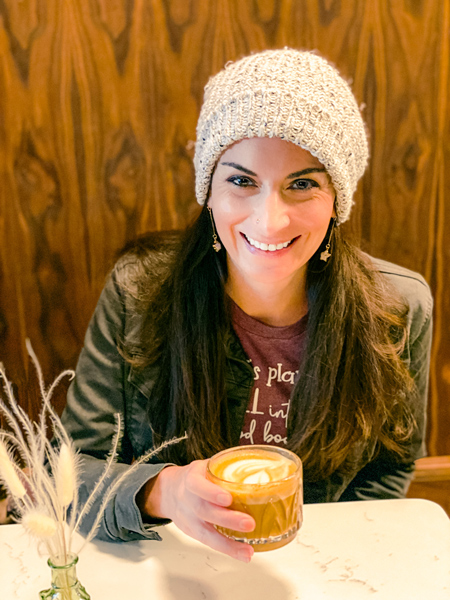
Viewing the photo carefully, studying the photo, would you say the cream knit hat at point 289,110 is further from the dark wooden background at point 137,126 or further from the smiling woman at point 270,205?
the dark wooden background at point 137,126

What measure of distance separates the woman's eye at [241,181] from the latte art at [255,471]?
1.95ft

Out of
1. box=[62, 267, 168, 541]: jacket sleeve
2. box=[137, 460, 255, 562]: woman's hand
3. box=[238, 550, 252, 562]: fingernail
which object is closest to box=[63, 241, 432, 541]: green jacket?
box=[62, 267, 168, 541]: jacket sleeve

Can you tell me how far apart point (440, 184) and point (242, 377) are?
1.01 metres

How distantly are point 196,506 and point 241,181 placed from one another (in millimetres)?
688

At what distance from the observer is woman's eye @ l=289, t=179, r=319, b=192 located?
1221 millimetres

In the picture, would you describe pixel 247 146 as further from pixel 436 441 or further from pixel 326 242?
pixel 436 441

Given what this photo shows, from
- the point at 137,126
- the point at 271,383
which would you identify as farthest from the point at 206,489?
the point at 137,126

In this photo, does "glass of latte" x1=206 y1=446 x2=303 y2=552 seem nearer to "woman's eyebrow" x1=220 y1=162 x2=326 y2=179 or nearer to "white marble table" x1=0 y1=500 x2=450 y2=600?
"white marble table" x1=0 y1=500 x2=450 y2=600

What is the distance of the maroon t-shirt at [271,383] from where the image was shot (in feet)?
4.66

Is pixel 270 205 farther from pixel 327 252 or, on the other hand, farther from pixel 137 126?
pixel 137 126

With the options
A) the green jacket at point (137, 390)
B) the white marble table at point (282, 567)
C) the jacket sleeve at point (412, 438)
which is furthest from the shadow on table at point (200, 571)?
the jacket sleeve at point (412, 438)

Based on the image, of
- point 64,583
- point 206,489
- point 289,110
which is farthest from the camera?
point 289,110

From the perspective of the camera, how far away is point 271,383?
1.42m

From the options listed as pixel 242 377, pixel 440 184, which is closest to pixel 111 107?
pixel 242 377
